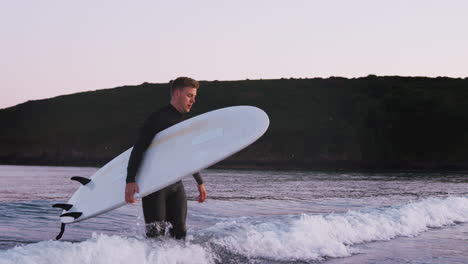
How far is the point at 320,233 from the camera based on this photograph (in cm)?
898

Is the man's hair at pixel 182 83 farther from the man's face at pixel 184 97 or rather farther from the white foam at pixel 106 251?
the white foam at pixel 106 251

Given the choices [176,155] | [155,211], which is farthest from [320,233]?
[155,211]

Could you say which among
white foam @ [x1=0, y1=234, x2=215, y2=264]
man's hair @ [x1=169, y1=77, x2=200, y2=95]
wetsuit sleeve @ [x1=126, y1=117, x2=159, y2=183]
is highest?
man's hair @ [x1=169, y1=77, x2=200, y2=95]

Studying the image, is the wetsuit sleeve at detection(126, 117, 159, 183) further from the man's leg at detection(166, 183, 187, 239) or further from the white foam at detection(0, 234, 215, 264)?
the white foam at detection(0, 234, 215, 264)

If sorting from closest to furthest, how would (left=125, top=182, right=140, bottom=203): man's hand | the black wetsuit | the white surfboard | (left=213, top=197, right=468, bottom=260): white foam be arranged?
(left=125, top=182, right=140, bottom=203): man's hand
the black wetsuit
the white surfboard
(left=213, top=197, right=468, bottom=260): white foam

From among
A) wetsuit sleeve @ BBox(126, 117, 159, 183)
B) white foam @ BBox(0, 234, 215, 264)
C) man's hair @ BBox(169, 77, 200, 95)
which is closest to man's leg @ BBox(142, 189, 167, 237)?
white foam @ BBox(0, 234, 215, 264)

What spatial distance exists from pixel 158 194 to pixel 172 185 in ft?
0.69

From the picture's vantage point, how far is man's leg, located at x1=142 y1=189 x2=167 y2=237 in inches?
229

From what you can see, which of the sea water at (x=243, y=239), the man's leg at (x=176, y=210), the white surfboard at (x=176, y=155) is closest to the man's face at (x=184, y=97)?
the white surfboard at (x=176, y=155)

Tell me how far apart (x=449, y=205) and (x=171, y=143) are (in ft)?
35.2

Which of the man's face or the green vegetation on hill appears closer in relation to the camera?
the man's face

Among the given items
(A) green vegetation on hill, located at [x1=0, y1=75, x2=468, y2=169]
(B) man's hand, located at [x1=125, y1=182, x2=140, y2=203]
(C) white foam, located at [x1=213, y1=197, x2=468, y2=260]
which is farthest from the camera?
(A) green vegetation on hill, located at [x1=0, y1=75, x2=468, y2=169]

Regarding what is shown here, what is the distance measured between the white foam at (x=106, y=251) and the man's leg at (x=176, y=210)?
137 mm

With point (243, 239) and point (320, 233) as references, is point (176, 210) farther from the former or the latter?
point (320, 233)
